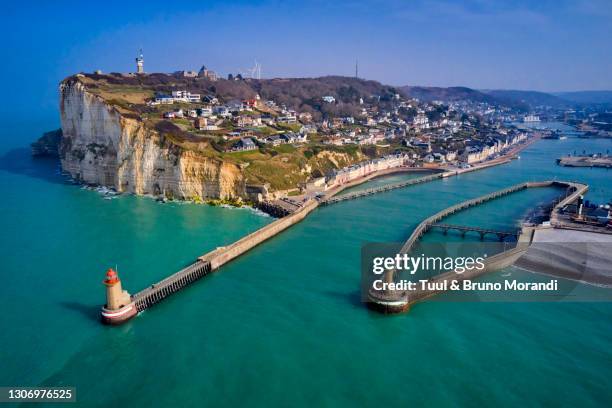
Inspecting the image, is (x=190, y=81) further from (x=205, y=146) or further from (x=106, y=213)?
(x=106, y=213)

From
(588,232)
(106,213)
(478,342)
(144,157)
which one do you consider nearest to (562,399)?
(478,342)

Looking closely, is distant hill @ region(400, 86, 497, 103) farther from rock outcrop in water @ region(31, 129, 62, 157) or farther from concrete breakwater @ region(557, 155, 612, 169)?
rock outcrop in water @ region(31, 129, 62, 157)

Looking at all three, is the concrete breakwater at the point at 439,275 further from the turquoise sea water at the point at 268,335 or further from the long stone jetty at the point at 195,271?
the long stone jetty at the point at 195,271

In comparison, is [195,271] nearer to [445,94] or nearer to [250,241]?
[250,241]

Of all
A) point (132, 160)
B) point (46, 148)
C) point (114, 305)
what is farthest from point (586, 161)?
point (46, 148)

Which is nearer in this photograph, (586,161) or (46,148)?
(46,148)

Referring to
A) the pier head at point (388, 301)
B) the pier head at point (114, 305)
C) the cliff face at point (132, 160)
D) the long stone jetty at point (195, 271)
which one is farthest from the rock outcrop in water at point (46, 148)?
the pier head at point (388, 301)

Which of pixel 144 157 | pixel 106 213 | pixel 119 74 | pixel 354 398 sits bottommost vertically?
pixel 354 398
